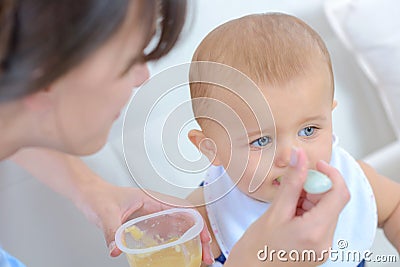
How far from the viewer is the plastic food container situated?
828 mm

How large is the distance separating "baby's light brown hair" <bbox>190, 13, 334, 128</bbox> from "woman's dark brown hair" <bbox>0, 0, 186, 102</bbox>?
29cm

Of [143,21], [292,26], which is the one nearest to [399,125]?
[292,26]

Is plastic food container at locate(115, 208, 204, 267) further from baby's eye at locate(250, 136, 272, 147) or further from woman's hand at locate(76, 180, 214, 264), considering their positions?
baby's eye at locate(250, 136, 272, 147)

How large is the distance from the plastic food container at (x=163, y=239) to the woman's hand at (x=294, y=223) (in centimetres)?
13

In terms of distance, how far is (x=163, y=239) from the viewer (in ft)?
2.89

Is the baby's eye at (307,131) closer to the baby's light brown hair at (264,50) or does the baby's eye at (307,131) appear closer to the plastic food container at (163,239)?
the baby's light brown hair at (264,50)

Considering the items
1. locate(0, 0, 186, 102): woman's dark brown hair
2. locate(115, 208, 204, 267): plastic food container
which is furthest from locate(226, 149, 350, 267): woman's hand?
locate(0, 0, 186, 102): woman's dark brown hair

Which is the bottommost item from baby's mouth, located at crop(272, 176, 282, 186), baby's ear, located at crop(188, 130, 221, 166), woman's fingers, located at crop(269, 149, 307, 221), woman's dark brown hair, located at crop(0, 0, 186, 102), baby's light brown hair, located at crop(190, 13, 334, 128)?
baby's mouth, located at crop(272, 176, 282, 186)

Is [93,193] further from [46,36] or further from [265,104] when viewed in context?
[46,36]

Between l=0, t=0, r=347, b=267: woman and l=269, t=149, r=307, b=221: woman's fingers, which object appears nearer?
l=0, t=0, r=347, b=267: woman

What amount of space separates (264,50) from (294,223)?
26cm

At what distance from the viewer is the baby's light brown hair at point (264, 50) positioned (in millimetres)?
830

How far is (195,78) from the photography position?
2.83ft

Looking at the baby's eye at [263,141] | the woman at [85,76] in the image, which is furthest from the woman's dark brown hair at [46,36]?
the baby's eye at [263,141]
